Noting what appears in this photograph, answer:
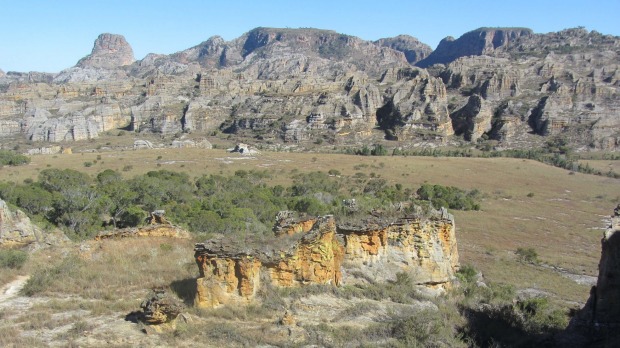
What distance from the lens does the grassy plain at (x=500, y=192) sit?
74.8 ft

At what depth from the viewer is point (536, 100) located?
93.6 metres

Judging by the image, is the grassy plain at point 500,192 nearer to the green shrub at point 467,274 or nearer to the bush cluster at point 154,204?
the green shrub at point 467,274

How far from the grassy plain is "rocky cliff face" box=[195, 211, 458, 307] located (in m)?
7.68

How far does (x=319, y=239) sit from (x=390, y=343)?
3.17 meters

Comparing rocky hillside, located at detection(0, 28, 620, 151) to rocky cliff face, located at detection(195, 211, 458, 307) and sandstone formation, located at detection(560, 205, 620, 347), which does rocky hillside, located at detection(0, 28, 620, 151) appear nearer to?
rocky cliff face, located at detection(195, 211, 458, 307)

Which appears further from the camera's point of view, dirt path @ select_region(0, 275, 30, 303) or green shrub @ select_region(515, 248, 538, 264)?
green shrub @ select_region(515, 248, 538, 264)

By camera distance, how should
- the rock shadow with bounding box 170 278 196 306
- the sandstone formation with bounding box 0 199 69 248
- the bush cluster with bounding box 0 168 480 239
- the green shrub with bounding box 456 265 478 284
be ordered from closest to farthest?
the rock shadow with bounding box 170 278 196 306, the sandstone formation with bounding box 0 199 69 248, the green shrub with bounding box 456 265 478 284, the bush cluster with bounding box 0 168 480 239

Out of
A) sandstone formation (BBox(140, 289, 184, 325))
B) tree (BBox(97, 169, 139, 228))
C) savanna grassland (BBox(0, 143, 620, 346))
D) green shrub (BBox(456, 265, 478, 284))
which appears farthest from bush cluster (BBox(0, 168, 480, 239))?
sandstone formation (BBox(140, 289, 184, 325))

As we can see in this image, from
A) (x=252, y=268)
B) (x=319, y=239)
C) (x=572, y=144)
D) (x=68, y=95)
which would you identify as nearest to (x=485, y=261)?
(x=319, y=239)

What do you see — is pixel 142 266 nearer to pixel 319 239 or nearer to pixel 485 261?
pixel 319 239

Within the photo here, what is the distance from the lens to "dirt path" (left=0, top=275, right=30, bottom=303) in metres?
10.4

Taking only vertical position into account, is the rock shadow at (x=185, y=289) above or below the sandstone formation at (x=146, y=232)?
below

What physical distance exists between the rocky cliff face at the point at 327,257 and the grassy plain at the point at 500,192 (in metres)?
7.68

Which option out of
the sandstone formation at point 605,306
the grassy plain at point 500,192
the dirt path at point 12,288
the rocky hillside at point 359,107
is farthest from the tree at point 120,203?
the rocky hillside at point 359,107
